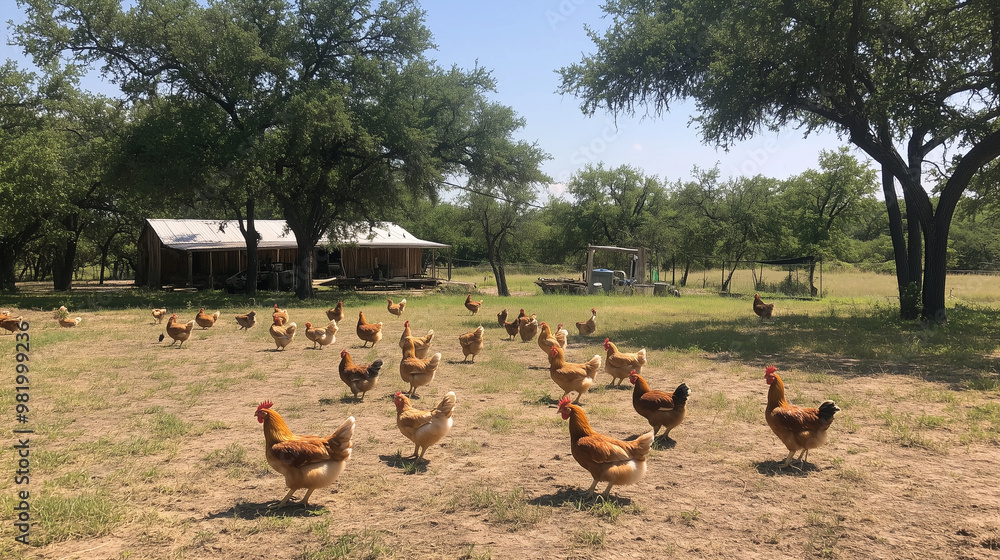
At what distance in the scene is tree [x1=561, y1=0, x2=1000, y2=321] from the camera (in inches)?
575

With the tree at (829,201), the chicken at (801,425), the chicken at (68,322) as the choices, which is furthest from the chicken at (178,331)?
the tree at (829,201)

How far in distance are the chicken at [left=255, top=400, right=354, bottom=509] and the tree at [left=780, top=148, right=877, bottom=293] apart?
36.9 metres

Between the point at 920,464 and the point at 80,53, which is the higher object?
the point at 80,53

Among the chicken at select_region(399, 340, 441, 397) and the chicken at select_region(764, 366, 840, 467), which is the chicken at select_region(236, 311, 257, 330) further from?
the chicken at select_region(764, 366, 840, 467)

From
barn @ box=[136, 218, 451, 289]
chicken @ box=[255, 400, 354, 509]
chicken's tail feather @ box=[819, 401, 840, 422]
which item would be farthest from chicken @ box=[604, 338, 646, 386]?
barn @ box=[136, 218, 451, 289]

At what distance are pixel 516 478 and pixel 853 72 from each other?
1680cm

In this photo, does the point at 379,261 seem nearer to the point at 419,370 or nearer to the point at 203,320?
the point at 203,320

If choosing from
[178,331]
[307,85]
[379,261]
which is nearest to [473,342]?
[178,331]

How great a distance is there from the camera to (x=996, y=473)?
5320 millimetres

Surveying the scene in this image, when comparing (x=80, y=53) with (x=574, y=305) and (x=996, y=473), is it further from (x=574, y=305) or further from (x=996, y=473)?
(x=996, y=473)

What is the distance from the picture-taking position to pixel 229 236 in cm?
3412

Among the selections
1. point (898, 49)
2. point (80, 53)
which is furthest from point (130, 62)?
point (898, 49)

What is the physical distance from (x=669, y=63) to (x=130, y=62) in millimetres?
21754

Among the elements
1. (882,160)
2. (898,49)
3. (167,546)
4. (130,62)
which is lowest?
(167,546)
